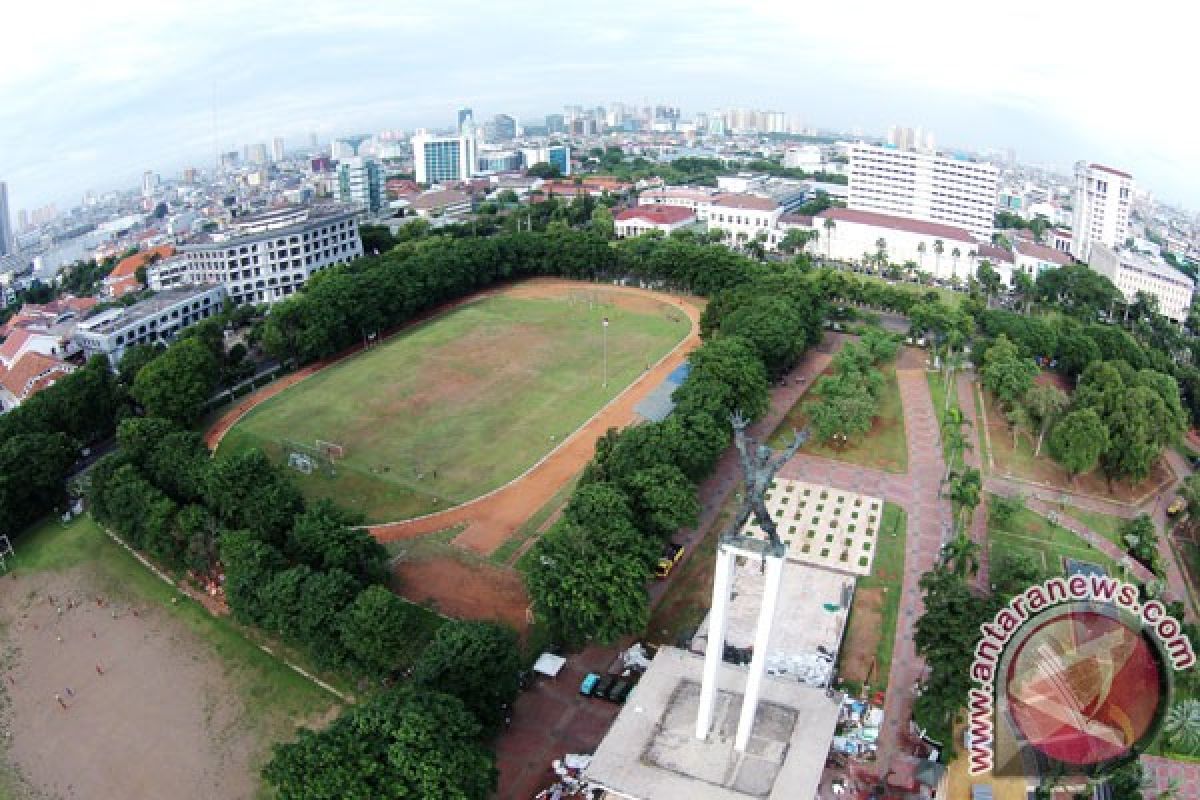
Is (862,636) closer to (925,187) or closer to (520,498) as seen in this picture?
(520,498)

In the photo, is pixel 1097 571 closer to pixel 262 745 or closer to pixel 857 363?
pixel 857 363

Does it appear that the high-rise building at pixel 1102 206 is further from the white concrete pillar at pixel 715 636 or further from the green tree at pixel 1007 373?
the white concrete pillar at pixel 715 636

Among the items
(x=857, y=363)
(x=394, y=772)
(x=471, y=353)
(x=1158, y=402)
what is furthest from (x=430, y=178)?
(x=394, y=772)

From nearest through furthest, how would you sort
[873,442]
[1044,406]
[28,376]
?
[1044,406], [873,442], [28,376]

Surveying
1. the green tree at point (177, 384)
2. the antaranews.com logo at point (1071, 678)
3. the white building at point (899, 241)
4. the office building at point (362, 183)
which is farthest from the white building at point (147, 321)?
the office building at point (362, 183)

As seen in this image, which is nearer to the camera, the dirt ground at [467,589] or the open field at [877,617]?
the open field at [877,617]

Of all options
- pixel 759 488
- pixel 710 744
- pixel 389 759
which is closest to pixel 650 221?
pixel 710 744
